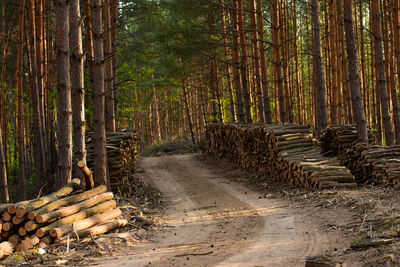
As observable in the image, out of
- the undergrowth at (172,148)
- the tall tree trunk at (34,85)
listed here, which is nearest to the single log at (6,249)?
the tall tree trunk at (34,85)

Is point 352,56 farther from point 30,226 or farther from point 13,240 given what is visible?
point 13,240

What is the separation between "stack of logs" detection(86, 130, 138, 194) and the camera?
11.8 meters

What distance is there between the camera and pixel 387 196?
8.55m

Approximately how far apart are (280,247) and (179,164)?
13.8 metres

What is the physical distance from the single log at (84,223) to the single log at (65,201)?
0.35m

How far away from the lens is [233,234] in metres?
7.65

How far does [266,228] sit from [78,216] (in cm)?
322

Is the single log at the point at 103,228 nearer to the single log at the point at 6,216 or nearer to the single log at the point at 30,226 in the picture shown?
the single log at the point at 30,226

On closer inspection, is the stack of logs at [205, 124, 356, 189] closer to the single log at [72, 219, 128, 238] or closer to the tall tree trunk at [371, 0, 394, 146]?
the tall tree trunk at [371, 0, 394, 146]

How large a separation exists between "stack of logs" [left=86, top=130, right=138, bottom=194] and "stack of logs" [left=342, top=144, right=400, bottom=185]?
19.7 feet

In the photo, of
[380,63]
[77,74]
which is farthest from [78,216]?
[380,63]

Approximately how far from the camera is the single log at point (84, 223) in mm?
6859

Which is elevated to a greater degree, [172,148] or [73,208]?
[172,148]

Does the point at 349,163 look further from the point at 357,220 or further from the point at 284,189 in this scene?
the point at 357,220
